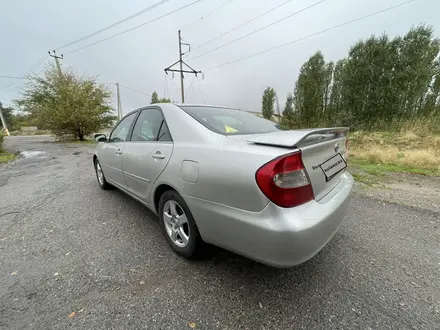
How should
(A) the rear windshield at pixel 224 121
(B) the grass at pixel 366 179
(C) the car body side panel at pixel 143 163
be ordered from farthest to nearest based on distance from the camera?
(B) the grass at pixel 366 179
(C) the car body side panel at pixel 143 163
(A) the rear windshield at pixel 224 121

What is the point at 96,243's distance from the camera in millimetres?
2404

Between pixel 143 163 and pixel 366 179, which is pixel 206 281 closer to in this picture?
pixel 143 163

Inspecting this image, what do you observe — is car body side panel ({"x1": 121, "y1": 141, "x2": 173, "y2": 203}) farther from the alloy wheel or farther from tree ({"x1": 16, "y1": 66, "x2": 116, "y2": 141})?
tree ({"x1": 16, "y1": 66, "x2": 116, "y2": 141})

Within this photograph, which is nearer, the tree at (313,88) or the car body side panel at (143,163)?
the car body side panel at (143,163)

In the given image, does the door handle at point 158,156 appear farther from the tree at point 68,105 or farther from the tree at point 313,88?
the tree at point 313,88

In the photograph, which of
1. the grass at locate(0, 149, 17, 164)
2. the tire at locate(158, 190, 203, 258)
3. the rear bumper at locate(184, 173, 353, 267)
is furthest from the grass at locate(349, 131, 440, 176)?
the grass at locate(0, 149, 17, 164)

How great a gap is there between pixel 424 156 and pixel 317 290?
20.8 ft

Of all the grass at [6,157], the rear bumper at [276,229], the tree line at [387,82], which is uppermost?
the tree line at [387,82]

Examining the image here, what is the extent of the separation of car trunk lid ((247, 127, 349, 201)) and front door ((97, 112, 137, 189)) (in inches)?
86.7

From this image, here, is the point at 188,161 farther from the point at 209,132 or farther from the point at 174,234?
the point at 174,234

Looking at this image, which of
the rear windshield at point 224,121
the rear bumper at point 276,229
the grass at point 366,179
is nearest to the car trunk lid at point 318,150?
the rear bumper at point 276,229

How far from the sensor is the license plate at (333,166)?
1672 millimetres

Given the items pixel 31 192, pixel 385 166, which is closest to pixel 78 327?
pixel 31 192

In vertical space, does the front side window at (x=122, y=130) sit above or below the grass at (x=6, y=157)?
above
